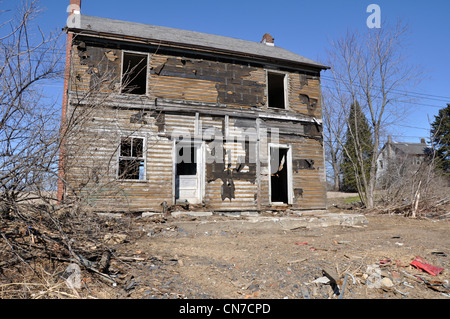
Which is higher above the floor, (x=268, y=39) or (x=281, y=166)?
(x=268, y=39)

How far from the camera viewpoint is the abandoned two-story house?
887cm

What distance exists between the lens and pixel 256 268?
465 cm

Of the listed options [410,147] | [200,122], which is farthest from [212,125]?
[410,147]

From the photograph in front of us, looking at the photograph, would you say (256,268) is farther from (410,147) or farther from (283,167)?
(410,147)

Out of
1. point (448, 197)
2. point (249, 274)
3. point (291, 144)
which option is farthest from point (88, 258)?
point (448, 197)

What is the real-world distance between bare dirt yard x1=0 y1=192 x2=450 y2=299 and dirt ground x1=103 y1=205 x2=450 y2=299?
14 millimetres

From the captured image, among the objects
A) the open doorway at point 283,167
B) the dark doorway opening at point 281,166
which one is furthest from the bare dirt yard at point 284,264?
the dark doorway opening at point 281,166

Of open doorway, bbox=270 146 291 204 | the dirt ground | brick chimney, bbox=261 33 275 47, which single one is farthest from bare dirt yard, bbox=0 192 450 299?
brick chimney, bbox=261 33 275 47

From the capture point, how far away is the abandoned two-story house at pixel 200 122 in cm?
887

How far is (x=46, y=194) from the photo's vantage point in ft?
14.6

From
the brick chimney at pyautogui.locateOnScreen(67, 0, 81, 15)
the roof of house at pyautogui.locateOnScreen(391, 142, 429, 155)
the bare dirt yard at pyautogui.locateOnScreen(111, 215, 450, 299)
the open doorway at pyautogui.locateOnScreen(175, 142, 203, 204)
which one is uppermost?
the brick chimney at pyautogui.locateOnScreen(67, 0, 81, 15)

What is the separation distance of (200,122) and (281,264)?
6.21 m

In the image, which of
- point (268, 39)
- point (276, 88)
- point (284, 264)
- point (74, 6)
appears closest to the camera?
point (284, 264)

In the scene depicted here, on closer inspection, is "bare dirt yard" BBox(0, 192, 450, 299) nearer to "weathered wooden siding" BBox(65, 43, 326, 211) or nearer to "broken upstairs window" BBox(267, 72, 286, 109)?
"weathered wooden siding" BBox(65, 43, 326, 211)
